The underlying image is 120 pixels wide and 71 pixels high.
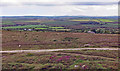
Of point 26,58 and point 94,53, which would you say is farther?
point 94,53

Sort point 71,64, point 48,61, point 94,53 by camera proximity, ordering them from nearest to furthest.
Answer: point 71,64
point 48,61
point 94,53

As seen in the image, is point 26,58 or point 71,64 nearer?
point 71,64

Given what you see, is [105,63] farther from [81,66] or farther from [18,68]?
[18,68]

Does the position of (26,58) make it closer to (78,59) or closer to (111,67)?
(78,59)

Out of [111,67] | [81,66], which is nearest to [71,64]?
[81,66]

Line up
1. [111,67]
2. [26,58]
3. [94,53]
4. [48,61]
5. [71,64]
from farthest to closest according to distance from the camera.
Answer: [94,53] < [26,58] < [48,61] < [71,64] < [111,67]

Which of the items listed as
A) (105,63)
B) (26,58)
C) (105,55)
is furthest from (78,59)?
(26,58)

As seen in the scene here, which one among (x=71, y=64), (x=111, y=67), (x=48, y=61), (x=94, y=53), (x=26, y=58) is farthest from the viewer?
(x=94, y=53)
